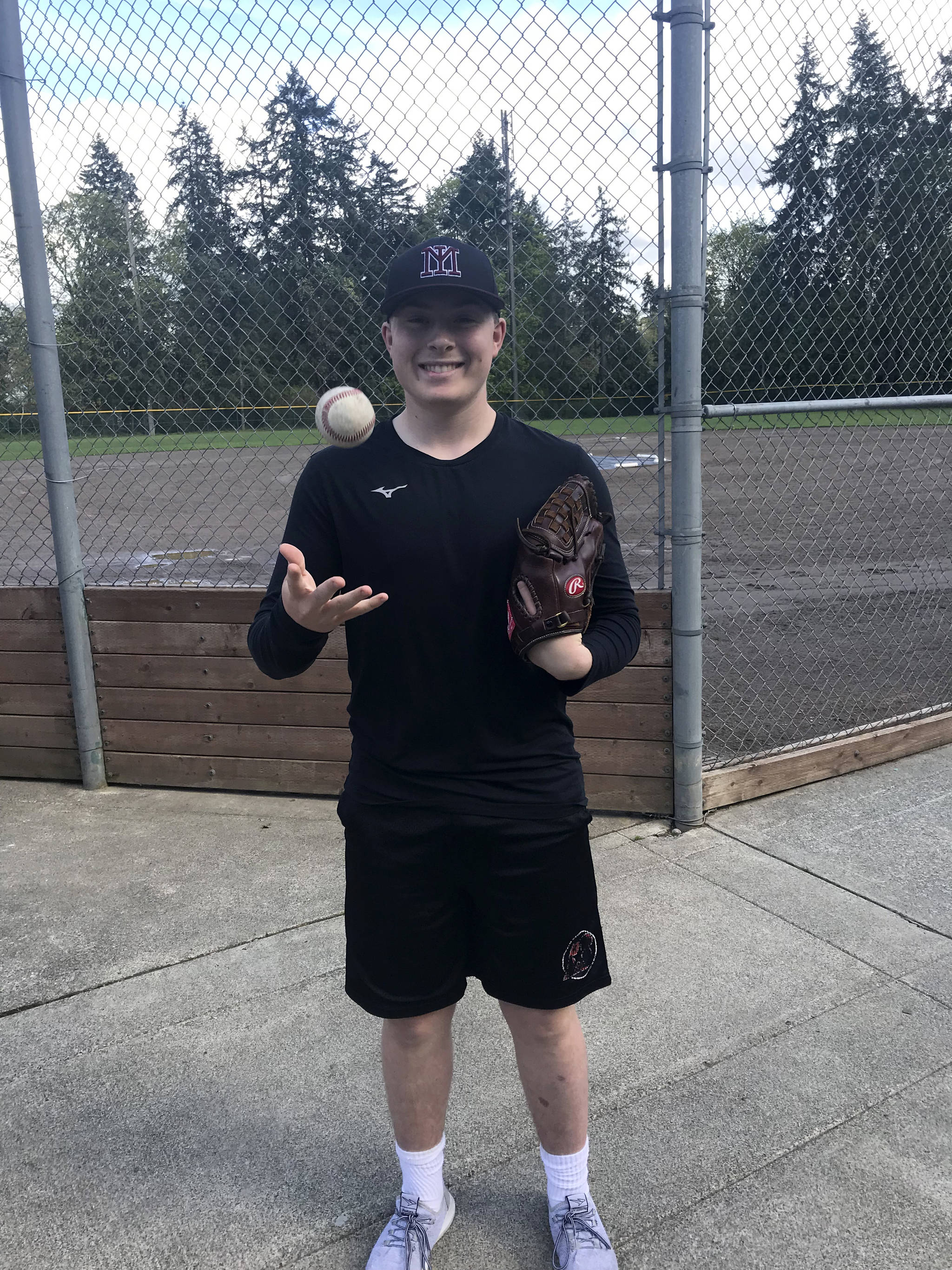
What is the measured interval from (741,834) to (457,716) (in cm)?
253

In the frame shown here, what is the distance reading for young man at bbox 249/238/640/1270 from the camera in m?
1.88

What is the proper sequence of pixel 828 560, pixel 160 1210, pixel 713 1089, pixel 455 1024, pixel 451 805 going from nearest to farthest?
pixel 451 805
pixel 160 1210
pixel 713 1089
pixel 455 1024
pixel 828 560

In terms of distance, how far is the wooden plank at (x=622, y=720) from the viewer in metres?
4.15

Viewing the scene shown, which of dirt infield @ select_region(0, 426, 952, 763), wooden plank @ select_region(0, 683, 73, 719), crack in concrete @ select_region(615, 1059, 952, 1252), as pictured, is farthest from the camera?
dirt infield @ select_region(0, 426, 952, 763)

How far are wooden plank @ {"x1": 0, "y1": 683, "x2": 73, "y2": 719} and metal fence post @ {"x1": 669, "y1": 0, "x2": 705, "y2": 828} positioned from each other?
2.89 meters

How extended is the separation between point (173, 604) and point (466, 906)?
2965mm

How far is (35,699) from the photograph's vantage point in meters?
4.83

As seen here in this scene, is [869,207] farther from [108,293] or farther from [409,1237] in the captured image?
[409,1237]

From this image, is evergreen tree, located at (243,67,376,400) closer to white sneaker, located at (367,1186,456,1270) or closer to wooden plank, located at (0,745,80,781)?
wooden plank, located at (0,745,80,781)

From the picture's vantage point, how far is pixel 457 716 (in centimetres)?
193

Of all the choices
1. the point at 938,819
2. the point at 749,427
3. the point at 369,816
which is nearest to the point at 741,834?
the point at 938,819

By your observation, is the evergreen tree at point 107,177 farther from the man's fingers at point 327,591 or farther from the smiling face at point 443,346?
the man's fingers at point 327,591

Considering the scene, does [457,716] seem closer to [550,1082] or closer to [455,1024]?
[550,1082]

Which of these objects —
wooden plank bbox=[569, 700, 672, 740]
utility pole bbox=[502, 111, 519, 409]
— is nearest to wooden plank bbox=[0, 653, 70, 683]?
wooden plank bbox=[569, 700, 672, 740]
